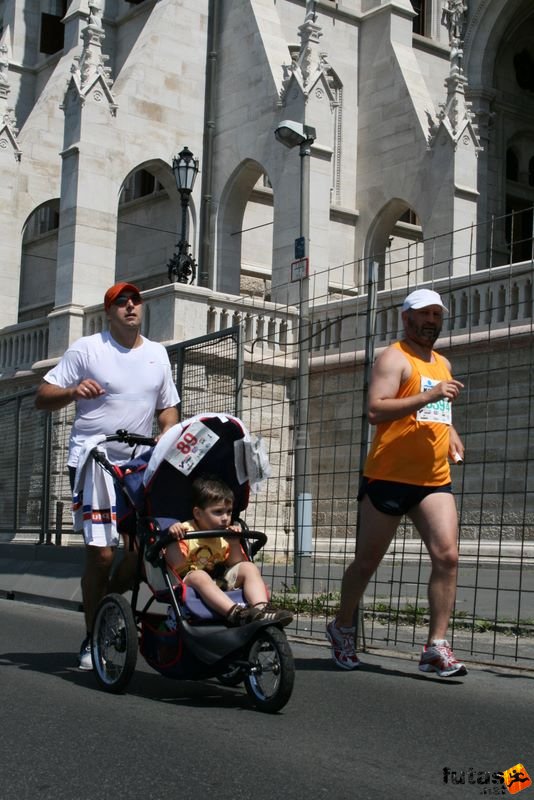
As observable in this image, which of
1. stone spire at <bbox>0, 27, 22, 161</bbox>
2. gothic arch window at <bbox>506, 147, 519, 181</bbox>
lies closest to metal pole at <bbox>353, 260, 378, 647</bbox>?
stone spire at <bbox>0, 27, 22, 161</bbox>

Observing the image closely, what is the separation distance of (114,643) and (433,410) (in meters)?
2.09

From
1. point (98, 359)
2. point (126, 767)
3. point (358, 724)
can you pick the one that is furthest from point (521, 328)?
point (126, 767)

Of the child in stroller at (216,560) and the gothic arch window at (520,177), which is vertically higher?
the gothic arch window at (520,177)

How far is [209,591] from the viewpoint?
5660mm

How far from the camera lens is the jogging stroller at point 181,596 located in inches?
214

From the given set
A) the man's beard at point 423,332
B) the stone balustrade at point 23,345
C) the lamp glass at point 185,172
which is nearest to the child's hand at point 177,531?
the man's beard at point 423,332

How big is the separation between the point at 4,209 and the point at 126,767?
2537 centimetres

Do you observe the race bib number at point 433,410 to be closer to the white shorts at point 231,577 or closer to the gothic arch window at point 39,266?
the white shorts at point 231,577

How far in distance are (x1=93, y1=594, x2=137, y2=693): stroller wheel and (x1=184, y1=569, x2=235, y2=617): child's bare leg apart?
1.19 ft

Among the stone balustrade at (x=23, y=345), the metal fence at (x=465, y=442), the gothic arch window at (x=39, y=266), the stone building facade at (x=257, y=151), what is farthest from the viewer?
the gothic arch window at (x=39, y=266)

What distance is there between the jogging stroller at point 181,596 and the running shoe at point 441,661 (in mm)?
1046

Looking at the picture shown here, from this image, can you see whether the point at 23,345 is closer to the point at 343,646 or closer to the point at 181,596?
the point at 343,646

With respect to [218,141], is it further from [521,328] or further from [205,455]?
[205,455]

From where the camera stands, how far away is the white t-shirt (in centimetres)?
673
